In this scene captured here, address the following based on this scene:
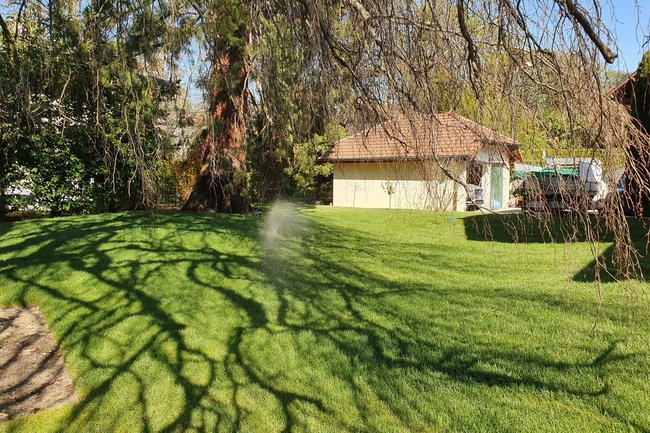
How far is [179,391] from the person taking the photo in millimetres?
3430

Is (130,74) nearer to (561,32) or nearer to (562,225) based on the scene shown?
(561,32)

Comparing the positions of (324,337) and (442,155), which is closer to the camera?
(442,155)

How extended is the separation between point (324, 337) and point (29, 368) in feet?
8.61

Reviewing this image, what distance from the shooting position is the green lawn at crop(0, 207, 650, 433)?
307cm

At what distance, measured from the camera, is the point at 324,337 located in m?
4.40

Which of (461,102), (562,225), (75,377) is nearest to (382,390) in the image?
(562,225)

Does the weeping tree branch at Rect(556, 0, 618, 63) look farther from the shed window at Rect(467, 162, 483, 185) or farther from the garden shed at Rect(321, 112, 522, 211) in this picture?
the shed window at Rect(467, 162, 483, 185)

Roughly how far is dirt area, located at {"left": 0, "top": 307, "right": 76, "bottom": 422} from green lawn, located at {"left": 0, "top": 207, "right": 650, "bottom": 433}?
0.13 metres

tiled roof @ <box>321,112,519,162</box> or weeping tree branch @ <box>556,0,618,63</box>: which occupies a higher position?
weeping tree branch @ <box>556,0,618,63</box>

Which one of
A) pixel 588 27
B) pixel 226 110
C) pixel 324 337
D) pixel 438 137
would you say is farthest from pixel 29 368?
pixel 588 27

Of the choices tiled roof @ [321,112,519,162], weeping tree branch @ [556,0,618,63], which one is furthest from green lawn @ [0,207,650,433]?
weeping tree branch @ [556,0,618,63]

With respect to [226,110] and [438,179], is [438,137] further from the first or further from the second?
[226,110]

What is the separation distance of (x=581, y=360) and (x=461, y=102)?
2.33 metres

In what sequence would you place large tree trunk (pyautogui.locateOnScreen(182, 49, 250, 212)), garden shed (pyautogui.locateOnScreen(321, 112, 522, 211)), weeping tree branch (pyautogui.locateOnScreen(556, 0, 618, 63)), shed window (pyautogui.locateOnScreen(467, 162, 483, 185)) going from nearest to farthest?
weeping tree branch (pyautogui.locateOnScreen(556, 0, 618, 63)) → garden shed (pyautogui.locateOnScreen(321, 112, 522, 211)) → shed window (pyautogui.locateOnScreen(467, 162, 483, 185)) → large tree trunk (pyautogui.locateOnScreen(182, 49, 250, 212))
